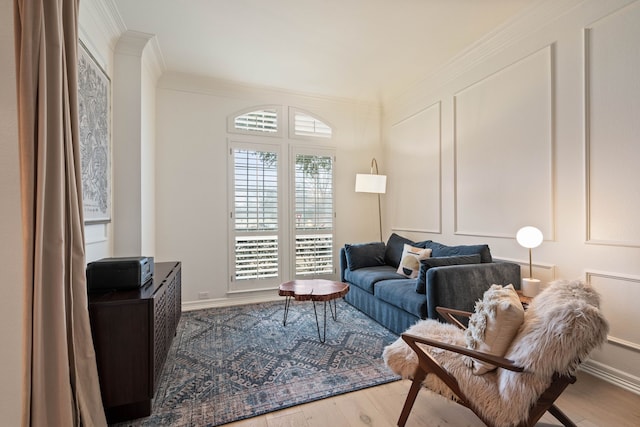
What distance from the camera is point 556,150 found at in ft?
8.05

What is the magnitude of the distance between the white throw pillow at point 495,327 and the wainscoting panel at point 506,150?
149 cm

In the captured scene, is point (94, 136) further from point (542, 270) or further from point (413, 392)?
point (542, 270)

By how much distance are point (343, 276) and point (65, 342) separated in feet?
9.67

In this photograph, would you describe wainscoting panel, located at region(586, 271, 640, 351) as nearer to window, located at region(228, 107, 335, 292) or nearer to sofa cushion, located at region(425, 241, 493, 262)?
sofa cushion, located at region(425, 241, 493, 262)

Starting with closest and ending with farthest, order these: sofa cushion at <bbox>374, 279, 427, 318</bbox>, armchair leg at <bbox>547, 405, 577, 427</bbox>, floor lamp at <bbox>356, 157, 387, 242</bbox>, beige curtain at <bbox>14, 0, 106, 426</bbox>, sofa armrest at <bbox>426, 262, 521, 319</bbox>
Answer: beige curtain at <bbox>14, 0, 106, 426</bbox>, armchair leg at <bbox>547, 405, 577, 427</bbox>, sofa armrest at <bbox>426, 262, 521, 319</bbox>, sofa cushion at <bbox>374, 279, 427, 318</bbox>, floor lamp at <bbox>356, 157, 387, 242</bbox>

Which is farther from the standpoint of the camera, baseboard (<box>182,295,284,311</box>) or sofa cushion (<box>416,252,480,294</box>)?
baseboard (<box>182,295,284,311</box>)

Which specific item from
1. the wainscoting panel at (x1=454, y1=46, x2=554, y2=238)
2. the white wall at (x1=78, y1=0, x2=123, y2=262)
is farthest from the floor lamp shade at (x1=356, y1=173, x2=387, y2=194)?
the white wall at (x1=78, y1=0, x2=123, y2=262)

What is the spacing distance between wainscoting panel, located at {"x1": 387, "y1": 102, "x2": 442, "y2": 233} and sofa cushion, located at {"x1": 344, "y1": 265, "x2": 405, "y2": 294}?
0.81 meters

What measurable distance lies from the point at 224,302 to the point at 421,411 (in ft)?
9.21

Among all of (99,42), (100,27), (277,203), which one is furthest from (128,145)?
(277,203)

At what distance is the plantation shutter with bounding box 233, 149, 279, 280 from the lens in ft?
13.1

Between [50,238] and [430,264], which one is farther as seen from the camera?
[430,264]

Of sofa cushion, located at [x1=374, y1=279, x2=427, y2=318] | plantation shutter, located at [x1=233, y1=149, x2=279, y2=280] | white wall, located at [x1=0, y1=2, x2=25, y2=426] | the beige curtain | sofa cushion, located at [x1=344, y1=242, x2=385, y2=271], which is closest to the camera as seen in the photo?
white wall, located at [x1=0, y1=2, x2=25, y2=426]

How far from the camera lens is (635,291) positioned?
78.7 inches
